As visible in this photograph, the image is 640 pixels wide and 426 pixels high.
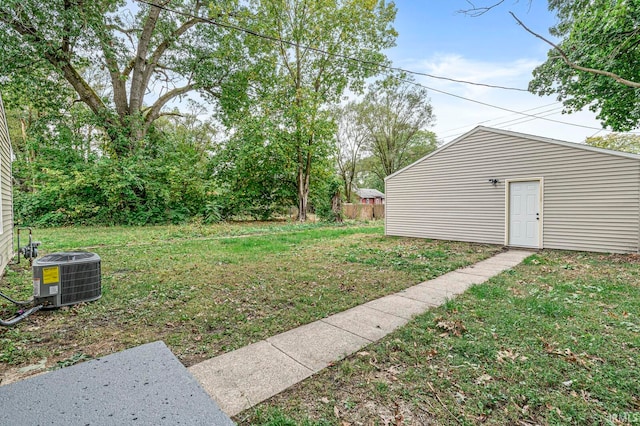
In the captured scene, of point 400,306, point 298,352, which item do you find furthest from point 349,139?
point 298,352

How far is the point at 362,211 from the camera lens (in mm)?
19312

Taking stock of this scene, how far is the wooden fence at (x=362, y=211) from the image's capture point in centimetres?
1895

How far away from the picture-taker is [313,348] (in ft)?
8.05

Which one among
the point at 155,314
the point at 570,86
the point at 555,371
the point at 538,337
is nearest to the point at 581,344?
the point at 538,337

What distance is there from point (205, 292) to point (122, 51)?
12637mm

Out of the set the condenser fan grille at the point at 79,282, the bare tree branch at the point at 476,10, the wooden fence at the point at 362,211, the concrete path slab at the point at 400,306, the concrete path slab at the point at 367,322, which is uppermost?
the bare tree branch at the point at 476,10

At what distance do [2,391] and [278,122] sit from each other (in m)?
14.5

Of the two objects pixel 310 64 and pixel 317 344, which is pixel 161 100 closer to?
pixel 310 64

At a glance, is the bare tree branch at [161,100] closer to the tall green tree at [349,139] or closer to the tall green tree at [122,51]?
the tall green tree at [122,51]

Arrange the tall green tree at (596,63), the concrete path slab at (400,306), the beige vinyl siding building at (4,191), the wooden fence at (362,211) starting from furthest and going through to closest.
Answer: the wooden fence at (362,211)
the tall green tree at (596,63)
the beige vinyl siding building at (4,191)
the concrete path slab at (400,306)

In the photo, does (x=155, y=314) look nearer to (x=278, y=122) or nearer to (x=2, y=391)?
(x=2, y=391)

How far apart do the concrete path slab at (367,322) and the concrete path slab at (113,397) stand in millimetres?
1546

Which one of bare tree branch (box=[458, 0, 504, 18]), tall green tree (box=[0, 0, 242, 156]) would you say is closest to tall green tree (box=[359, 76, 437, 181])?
tall green tree (box=[0, 0, 242, 156])

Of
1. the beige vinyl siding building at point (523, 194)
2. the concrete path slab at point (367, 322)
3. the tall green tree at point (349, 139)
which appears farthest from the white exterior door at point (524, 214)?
the tall green tree at point (349, 139)
